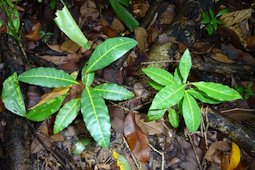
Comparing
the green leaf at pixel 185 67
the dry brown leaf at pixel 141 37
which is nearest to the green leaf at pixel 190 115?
the green leaf at pixel 185 67

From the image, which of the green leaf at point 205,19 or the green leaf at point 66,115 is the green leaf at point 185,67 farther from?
the green leaf at point 205,19

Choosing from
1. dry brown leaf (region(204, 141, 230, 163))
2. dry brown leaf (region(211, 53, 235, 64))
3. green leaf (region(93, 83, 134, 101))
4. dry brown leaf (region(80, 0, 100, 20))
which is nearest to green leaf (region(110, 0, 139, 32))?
dry brown leaf (region(80, 0, 100, 20))

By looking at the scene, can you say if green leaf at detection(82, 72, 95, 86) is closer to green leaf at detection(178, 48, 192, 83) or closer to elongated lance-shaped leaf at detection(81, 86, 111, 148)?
elongated lance-shaped leaf at detection(81, 86, 111, 148)

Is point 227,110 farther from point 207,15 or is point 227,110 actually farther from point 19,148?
point 19,148

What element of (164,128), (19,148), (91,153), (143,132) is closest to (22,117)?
(19,148)

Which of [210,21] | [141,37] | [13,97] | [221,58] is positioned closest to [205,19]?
[210,21]

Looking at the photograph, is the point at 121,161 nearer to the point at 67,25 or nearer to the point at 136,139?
the point at 136,139
